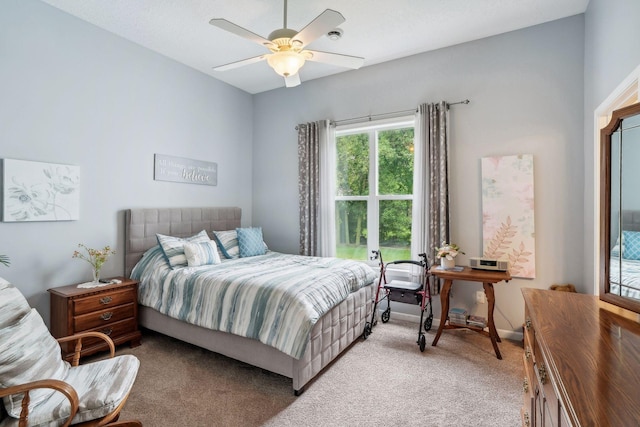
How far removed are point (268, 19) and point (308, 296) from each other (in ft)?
8.37

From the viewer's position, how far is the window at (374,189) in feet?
12.9

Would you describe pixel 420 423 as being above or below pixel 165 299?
below

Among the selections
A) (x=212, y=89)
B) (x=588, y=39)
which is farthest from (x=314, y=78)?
(x=588, y=39)

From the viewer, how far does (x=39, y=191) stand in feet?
9.05

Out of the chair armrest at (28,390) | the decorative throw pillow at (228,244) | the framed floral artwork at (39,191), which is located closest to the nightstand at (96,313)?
the framed floral artwork at (39,191)

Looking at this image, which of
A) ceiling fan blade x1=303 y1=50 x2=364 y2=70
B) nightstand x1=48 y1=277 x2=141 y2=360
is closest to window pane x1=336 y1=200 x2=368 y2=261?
ceiling fan blade x1=303 y1=50 x2=364 y2=70

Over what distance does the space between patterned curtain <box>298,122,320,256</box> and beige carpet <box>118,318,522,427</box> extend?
1616mm

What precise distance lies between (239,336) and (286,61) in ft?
7.07

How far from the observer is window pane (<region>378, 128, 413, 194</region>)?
3.90 meters

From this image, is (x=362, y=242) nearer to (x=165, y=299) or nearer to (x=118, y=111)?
(x=165, y=299)

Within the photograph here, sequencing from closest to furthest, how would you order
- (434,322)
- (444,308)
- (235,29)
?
(235,29) → (444,308) → (434,322)

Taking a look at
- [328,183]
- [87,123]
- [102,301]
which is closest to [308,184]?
[328,183]

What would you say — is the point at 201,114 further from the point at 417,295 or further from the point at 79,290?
the point at 417,295

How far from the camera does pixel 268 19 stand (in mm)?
3008
